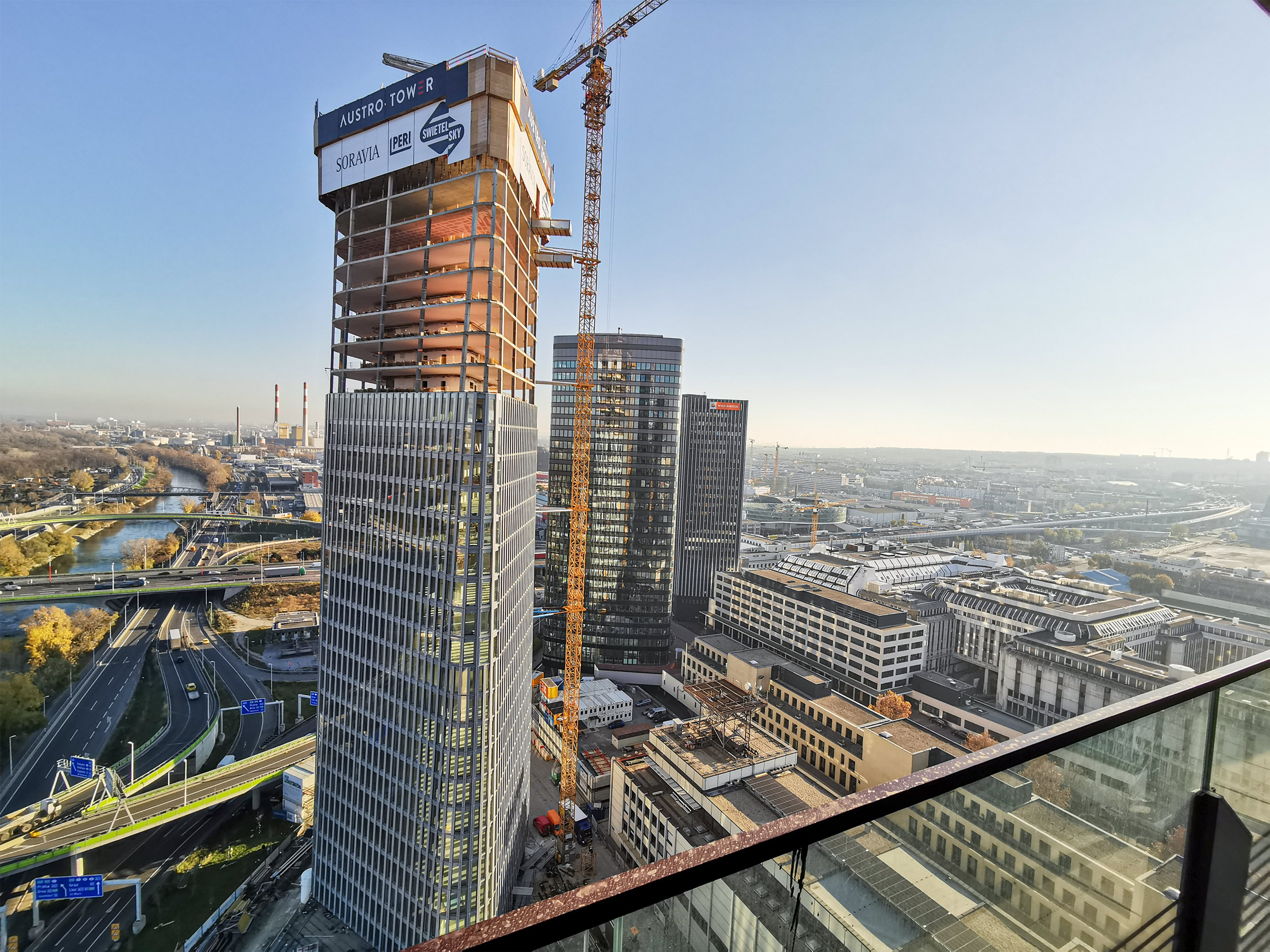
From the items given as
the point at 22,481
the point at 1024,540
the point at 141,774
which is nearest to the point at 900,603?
the point at 1024,540

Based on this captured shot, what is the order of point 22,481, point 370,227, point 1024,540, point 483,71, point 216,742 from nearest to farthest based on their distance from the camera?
1. point 483,71
2. point 370,227
3. point 216,742
4. point 22,481
5. point 1024,540

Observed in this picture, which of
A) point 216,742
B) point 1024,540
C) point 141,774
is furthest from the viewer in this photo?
point 1024,540

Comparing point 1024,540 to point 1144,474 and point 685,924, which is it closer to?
point 1144,474

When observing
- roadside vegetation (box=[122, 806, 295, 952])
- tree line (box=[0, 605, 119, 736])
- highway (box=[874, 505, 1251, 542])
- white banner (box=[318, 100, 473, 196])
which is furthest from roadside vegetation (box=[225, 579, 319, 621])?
highway (box=[874, 505, 1251, 542])

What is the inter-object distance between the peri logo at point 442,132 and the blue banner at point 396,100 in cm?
30

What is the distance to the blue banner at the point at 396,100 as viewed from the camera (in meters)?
12.4

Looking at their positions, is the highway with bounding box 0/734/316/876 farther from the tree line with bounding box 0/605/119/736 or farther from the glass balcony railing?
the glass balcony railing

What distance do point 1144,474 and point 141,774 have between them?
5437 centimetres

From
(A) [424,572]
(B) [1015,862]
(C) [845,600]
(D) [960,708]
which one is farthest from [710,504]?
(B) [1015,862]

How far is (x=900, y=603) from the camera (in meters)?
30.4

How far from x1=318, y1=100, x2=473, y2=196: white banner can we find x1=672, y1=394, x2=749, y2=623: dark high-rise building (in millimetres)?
31090

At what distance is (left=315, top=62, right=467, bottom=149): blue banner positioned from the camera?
12352mm

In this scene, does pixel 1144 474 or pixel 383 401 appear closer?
pixel 383 401

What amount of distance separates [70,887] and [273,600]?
23912mm
